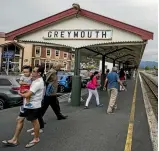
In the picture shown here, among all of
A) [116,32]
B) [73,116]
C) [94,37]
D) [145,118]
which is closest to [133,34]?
Answer: [116,32]

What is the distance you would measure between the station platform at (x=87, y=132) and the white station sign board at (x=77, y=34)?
321cm

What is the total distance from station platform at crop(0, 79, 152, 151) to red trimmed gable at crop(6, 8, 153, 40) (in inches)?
124

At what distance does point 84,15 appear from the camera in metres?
11.7

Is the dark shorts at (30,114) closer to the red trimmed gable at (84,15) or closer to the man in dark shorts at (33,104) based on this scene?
the man in dark shorts at (33,104)

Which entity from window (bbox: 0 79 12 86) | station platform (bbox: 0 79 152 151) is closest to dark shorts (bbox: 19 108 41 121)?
station platform (bbox: 0 79 152 151)

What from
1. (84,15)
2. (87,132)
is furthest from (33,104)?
(84,15)

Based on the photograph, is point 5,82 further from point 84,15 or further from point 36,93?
point 36,93

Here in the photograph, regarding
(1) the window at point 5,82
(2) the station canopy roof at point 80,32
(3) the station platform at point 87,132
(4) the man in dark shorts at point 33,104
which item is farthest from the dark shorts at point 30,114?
(2) the station canopy roof at point 80,32

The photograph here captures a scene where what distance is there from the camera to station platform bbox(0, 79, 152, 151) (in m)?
5.95

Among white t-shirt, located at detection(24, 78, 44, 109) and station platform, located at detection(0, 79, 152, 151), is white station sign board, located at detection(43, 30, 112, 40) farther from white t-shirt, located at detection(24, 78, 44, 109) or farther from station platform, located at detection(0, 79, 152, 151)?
white t-shirt, located at detection(24, 78, 44, 109)

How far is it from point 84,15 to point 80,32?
70 cm

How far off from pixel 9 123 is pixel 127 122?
347 centimetres

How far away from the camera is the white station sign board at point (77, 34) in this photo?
11.6m

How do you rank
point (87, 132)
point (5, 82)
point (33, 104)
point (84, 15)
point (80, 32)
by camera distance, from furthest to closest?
1. point (80, 32)
2. point (84, 15)
3. point (5, 82)
4. point (87, 132)
5. point (33, 104)
